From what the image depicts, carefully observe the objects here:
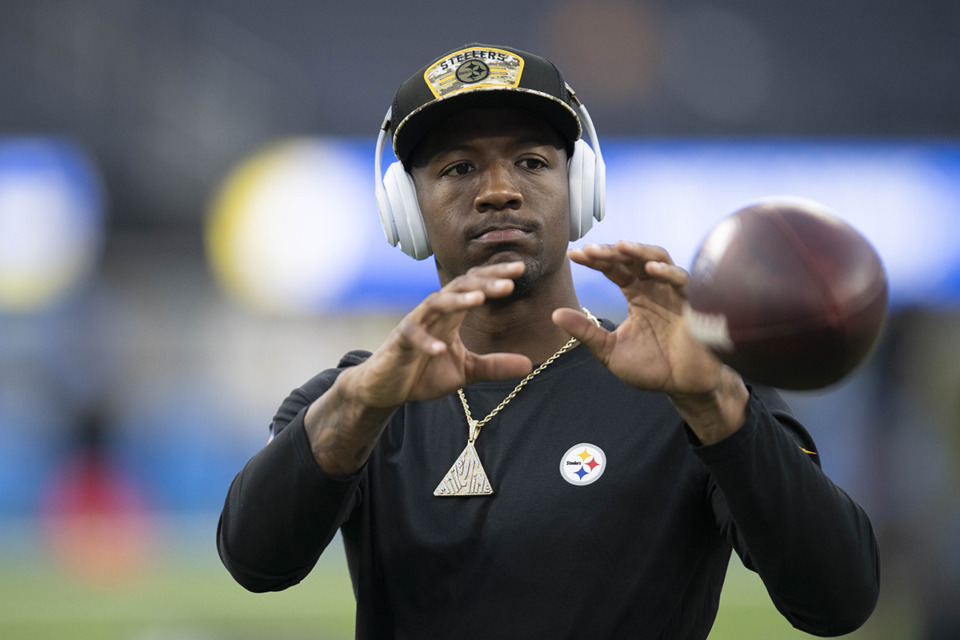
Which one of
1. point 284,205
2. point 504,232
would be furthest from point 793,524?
point 284,205

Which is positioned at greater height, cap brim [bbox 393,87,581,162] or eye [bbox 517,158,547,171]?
cap brim [bbox 393,87,581,162]

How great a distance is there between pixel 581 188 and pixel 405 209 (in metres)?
0.34

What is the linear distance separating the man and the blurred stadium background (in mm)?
5325

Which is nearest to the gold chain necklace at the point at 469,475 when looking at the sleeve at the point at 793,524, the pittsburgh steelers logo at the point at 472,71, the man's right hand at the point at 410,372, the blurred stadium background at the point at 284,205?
the man's right hand at the point at 410,372

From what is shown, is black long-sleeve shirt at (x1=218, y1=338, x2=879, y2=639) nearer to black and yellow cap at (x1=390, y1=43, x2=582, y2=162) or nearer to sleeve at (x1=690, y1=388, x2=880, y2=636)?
sleeve at (x1=690, y1=388, x2=880, y2=636)

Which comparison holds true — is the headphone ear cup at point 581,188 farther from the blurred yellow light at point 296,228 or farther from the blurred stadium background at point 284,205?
the blurred yellow light at point 296,228

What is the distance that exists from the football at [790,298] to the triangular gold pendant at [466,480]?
1.69ft

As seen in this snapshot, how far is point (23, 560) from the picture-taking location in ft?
26.0

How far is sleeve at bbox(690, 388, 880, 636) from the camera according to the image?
1.37 meters

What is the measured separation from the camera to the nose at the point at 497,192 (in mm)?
1812

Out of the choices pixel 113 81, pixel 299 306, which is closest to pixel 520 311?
pixel 299 306

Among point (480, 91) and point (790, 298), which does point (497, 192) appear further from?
point (790, 298)

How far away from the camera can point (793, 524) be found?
54.3 inches

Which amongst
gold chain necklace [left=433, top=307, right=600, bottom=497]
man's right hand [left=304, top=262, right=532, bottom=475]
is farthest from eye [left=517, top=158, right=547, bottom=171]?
man's right hand [left=304, top=262, right=532, bottom=475]
